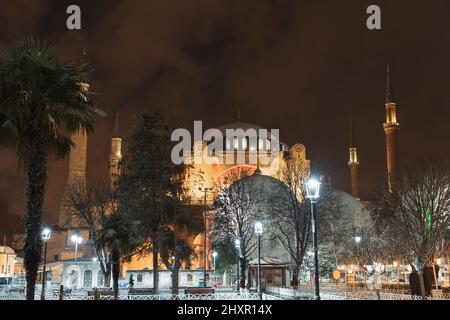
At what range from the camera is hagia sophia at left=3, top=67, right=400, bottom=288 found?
55.6 meters

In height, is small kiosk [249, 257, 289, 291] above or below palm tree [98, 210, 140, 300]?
below

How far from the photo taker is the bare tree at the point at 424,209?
34.2 meters

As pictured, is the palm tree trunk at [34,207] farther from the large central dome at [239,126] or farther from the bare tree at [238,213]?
the large central dome at [239,126]

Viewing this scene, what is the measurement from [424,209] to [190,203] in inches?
1094

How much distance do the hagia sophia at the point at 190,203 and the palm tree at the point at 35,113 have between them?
116 ft

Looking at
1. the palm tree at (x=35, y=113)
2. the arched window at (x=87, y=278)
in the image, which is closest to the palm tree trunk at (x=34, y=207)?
the palm tree at (x=35, y=113)

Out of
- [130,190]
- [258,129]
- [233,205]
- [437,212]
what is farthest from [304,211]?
[258,129]

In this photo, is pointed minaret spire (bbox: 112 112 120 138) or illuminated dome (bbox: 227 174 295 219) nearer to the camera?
illuminated dome (bbox: 227 174 295 219)

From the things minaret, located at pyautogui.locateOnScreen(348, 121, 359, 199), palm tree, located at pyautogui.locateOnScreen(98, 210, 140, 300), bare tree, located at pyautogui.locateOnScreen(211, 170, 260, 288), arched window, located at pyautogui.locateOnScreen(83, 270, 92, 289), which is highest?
minaret, located at pyautogui.locateOnScreen(348, 121, 359, 199)

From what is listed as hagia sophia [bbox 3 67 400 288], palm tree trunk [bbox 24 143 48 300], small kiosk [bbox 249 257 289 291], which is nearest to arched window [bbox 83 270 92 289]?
hagia sophia [bbox 3 67 400 288]

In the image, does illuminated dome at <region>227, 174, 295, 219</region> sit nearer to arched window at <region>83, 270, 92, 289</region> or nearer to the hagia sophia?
the hagia sophia

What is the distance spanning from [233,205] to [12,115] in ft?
105

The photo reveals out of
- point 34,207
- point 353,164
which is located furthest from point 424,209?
point 353,164

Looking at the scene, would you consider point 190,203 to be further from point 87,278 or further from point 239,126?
point 239,126
